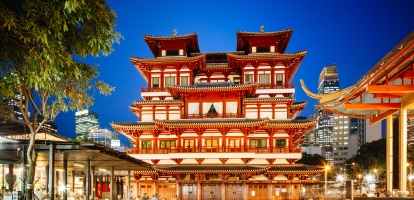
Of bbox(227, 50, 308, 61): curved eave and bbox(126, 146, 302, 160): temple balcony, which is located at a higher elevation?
bbox(227, 50, 308, 61): curved eave

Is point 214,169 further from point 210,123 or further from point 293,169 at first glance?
point 293,169

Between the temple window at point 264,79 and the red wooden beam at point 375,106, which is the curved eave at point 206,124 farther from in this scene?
the red wooden beam at point 375,106

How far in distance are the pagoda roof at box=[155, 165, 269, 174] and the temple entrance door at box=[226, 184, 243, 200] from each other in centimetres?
218

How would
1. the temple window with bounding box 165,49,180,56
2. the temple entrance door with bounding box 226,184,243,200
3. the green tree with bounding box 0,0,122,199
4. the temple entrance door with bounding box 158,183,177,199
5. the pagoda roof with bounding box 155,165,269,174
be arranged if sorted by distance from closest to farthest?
the green tree with bounding box 0,0,122,199 → the pagoda roof with bounding box 155,165,269,174 → the temple entrance door with bounding box 226,184,243,200 → the temple entrance door with bounding box 158,183,177,199 → the temple window with bounding box 165,49,180,56

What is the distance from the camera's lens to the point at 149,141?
117ft

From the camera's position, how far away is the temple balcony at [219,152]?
3328 centimetres

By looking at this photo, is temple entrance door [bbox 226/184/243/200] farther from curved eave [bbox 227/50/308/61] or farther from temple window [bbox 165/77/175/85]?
curved eave [bbox 227/50/308/61]

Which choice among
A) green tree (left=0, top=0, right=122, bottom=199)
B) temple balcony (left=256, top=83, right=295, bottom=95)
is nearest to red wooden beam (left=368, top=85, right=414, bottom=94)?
green tree (left=0, top=0, right=122, bottom=199)

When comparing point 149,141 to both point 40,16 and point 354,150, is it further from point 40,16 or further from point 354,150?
point 354,150

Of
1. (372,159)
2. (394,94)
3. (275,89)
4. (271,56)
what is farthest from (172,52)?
(372,159)

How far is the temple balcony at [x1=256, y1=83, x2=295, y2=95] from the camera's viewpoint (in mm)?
36281

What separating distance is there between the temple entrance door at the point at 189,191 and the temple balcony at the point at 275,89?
480 inches

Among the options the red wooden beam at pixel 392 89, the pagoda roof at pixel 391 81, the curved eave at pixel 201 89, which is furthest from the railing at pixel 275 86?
the red wooden beam at pixel 392 89

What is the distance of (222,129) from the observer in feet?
112
